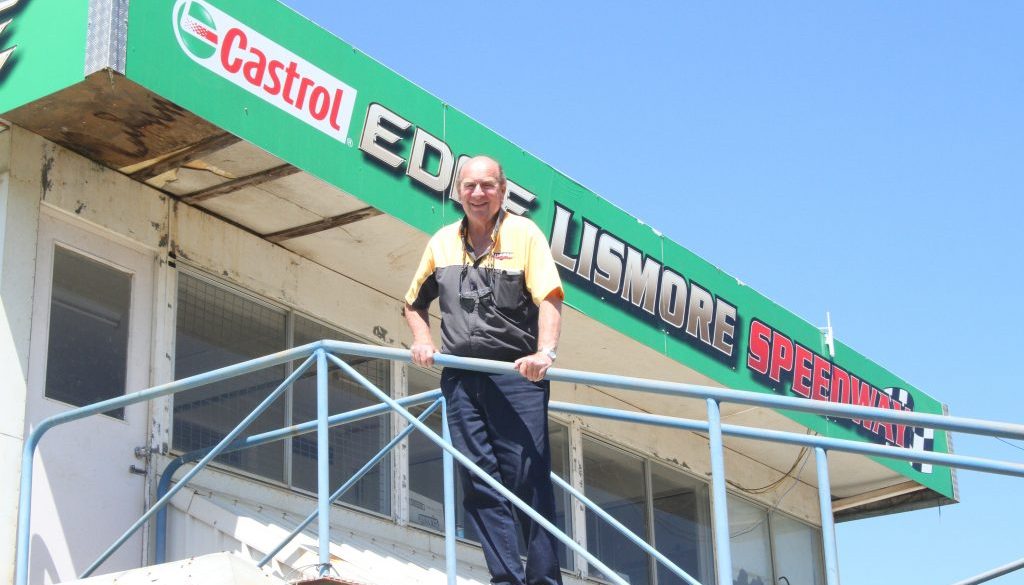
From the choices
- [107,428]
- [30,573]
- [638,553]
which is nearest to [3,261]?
[107,428]

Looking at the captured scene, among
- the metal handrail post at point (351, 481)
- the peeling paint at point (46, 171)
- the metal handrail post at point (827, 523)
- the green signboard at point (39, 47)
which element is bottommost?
the metal handrail post at point (827, 523)

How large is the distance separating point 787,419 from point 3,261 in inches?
325

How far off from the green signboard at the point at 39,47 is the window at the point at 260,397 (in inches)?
74.9

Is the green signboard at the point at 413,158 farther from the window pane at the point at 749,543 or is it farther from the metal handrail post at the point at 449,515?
the metal handrail post at the point at 449,515

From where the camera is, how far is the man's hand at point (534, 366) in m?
5.96

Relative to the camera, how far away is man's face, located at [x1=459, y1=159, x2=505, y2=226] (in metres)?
6.30

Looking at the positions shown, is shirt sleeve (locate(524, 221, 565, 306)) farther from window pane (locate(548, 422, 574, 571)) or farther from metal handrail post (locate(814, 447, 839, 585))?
window pane (locate(548, 422, 574, 571))

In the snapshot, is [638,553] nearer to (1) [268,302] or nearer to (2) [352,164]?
(1) [268,302]

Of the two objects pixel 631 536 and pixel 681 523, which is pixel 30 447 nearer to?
pixel 631 536

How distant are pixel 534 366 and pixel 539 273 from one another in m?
0.56

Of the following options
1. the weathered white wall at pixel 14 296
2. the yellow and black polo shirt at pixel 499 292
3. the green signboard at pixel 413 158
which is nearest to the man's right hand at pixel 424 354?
the yellow and black polo shirt at pixel 499 292

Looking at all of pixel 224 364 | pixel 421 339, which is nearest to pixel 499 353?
pixel 421 339

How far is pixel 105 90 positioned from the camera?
7.84 metres

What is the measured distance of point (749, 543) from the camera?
51.1 ft
